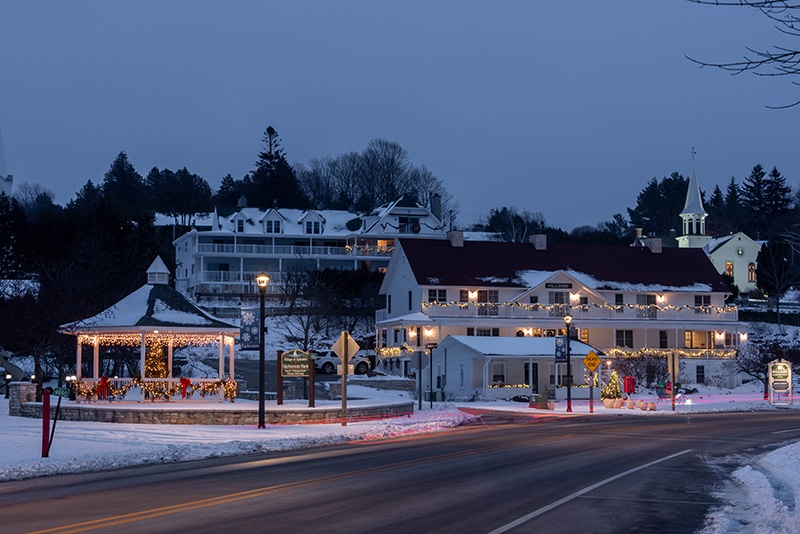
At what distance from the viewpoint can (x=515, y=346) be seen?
2237 inches

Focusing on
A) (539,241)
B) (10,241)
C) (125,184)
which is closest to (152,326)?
(10,241)

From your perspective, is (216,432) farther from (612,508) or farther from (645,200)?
(645,200)

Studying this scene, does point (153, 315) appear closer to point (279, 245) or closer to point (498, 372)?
point (498, 372)

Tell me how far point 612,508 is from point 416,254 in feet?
184

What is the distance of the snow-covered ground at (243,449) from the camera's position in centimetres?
1406

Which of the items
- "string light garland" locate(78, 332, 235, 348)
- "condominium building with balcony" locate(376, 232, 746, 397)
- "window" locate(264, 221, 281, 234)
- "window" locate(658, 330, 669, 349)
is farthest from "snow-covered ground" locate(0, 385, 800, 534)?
"window" locate(264, 221, 281, 234)

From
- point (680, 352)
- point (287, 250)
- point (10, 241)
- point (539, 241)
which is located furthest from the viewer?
point (287, 250)

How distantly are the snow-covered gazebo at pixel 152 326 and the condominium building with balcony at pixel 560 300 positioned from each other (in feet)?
94.2

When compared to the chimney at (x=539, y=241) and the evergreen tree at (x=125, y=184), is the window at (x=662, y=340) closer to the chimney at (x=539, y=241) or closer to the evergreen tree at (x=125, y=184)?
the chimney at (x=539, y=241)

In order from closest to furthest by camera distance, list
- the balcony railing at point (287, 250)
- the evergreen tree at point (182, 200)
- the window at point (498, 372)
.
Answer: the window at point (498, 372), the balcony railing at point (287, 250), the evergreen tree at point (182, 200)

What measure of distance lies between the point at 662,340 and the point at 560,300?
28.3 ft

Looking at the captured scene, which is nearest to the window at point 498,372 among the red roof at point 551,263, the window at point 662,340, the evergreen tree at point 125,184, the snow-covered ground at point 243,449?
the red roof at point 551,263

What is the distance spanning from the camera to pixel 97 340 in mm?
36250

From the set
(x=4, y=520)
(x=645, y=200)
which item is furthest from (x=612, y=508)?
(x=645, y=200)
